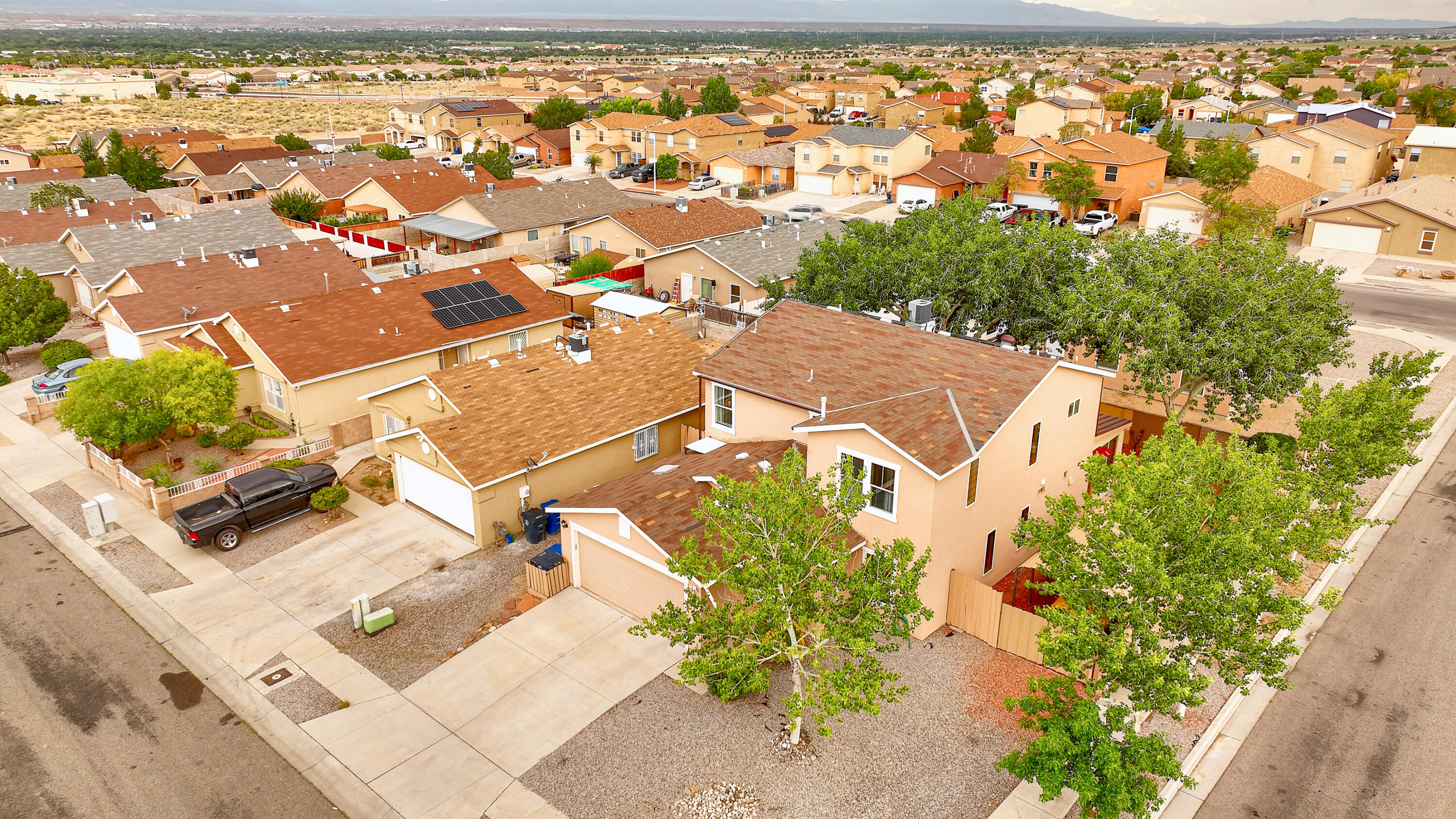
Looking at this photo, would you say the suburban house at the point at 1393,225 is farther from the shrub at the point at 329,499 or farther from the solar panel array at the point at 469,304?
the shrub at the point at 329,499

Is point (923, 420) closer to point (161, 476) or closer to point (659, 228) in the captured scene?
point (161, 476)

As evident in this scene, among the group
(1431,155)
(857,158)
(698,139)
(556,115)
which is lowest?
(857,158)

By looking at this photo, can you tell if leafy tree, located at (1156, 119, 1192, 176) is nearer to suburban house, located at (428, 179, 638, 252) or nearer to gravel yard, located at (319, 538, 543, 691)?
suburban house, located at (428, 179, 638, 252)

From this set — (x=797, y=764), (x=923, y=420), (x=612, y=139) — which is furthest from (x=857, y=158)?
(x=797, y=764)

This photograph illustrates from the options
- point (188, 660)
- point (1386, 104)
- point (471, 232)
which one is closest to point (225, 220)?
point (471, 232)

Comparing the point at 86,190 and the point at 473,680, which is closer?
the point at 473,680

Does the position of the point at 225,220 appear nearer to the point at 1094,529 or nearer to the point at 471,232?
the point at 471,232

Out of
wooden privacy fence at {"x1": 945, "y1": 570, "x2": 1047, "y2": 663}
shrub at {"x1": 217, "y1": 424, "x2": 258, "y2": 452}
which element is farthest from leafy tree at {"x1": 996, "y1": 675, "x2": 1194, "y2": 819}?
shrub at {"x1": 217, "y1": 424, "x2": 258, "y2": 452}
